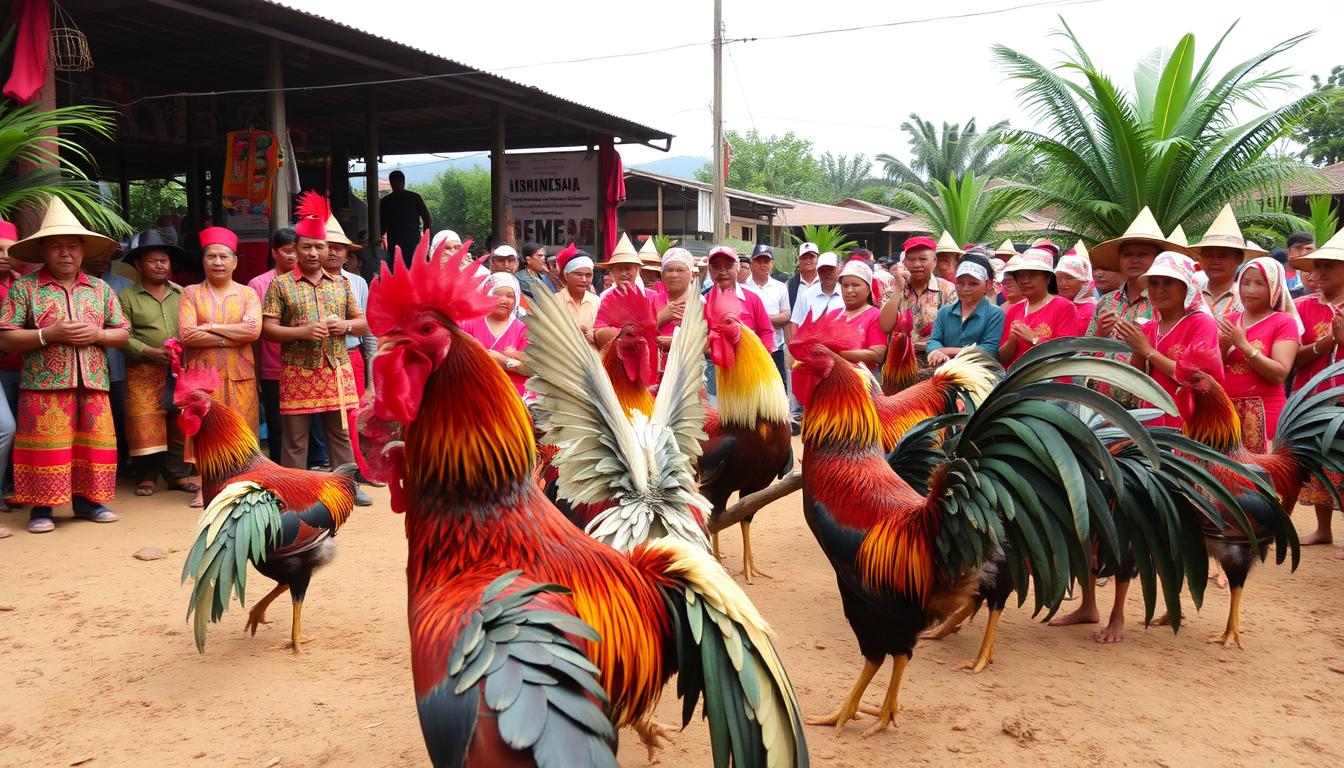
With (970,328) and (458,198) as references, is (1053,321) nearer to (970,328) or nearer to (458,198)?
(970,328)

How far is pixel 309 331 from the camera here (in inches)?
263

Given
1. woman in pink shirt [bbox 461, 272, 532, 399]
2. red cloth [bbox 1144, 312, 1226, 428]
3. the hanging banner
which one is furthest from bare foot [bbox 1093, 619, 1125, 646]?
the hanging banner

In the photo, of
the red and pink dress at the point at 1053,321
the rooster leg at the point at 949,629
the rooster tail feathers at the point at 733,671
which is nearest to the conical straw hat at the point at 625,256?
the red and pink dress at the point at 1053,321

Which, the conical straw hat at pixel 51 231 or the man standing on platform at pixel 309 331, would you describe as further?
the man standing on platform at pixel 309 331

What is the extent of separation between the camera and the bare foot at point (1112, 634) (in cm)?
446

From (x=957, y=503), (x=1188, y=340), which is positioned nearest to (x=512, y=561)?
(x=957, y=503)

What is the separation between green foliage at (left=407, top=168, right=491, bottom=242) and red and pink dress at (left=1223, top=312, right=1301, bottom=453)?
45182 millimetres

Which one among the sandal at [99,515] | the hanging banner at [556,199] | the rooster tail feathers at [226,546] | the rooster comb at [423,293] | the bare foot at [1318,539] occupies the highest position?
the hanging banner at [556,199]

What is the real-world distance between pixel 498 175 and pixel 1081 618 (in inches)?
424

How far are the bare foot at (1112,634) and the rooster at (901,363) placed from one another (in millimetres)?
2346

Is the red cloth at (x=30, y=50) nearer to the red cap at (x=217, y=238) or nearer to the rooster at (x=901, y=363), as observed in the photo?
the red cap at (x=217, y=238)


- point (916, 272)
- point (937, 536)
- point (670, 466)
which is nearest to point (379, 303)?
point (670, 466)

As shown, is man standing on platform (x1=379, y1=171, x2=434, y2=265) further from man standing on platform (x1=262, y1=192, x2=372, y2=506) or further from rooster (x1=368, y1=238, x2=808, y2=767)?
rooster (x1=368, y1=238, x2=808, y2=767)

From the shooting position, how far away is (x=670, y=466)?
350 centimetres
